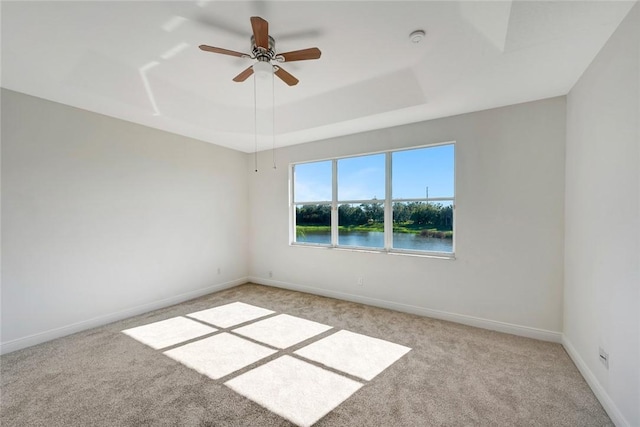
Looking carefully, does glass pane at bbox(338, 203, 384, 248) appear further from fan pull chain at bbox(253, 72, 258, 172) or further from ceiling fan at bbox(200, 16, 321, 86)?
ceiling fan at bbox(200, 16, 321, 86)

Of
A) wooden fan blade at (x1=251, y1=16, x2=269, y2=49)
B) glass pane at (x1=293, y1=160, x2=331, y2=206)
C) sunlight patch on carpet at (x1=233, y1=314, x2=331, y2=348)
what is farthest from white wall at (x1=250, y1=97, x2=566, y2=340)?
wooden fan blade at (x1=251, y1=16, x2=269, y2=49)

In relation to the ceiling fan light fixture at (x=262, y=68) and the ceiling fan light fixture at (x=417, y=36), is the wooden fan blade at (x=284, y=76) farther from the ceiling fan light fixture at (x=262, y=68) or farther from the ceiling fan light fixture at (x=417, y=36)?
the ceiling fan light fixture at (x=417, y=36)

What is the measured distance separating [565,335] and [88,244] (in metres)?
5.38

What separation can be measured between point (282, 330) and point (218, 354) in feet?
2.49

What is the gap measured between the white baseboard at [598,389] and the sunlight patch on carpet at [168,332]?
346cm

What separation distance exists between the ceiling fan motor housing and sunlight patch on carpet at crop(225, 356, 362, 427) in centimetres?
263

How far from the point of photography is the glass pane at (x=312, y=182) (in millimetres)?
4461

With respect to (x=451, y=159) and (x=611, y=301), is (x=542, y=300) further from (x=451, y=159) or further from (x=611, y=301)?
(x=451, y=159)

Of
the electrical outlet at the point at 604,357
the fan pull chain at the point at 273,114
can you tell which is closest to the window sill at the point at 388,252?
Answer: the electrical outlet at the point at 604,357

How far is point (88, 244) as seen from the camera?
3.17m

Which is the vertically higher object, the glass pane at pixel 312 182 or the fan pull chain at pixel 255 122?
the fan pull chain at pixel 255 122

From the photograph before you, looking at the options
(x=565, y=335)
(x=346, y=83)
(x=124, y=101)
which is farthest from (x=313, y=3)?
(x=565, y=335)

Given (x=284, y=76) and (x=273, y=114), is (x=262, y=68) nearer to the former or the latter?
(x=284, y=76)

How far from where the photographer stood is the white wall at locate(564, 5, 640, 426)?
160 cm
